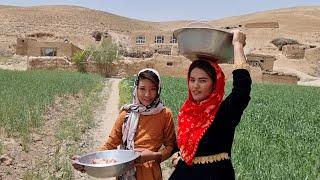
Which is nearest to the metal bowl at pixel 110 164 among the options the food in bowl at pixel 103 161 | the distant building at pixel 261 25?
the food in bowl at pixel 103 161

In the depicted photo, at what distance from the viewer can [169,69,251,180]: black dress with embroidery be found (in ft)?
10.0

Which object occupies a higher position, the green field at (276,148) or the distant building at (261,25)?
the distant building at (261,25)

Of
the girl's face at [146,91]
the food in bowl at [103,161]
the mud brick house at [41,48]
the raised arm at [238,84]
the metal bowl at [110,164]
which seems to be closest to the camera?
the raised arm at [238,84]

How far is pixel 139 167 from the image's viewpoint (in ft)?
11.9

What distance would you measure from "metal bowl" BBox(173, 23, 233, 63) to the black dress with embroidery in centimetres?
17

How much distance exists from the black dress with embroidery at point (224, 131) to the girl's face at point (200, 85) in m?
0.13

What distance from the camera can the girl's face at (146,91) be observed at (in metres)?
3.55

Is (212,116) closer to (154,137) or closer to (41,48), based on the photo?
(154,137)

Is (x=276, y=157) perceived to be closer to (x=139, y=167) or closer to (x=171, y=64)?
(x=139, y=167)

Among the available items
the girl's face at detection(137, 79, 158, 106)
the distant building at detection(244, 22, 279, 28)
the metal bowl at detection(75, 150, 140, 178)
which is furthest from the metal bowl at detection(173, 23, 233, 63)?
the distant building at detection(244, 22, 279, 28)

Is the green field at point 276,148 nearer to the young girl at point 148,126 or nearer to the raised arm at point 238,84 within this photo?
the young girl at point 148,126

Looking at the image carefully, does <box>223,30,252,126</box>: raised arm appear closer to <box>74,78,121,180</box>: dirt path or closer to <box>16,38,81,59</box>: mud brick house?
<box>74,78,121,180</box>: dirt path

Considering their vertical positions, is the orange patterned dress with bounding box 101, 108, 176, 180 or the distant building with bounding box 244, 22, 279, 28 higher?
the distant building with bounding box 244, 22, 279, 28

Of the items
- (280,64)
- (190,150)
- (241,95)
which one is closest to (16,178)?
(190,150)
